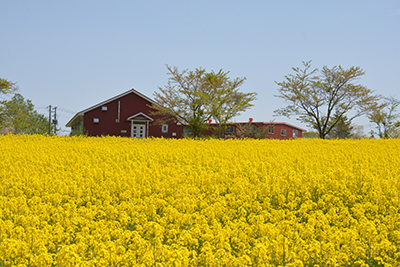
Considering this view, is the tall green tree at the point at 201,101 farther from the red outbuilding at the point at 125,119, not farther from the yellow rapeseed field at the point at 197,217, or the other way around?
the yellow rapeseed field at the point at 197,217

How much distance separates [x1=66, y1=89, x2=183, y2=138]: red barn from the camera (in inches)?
A: 1519

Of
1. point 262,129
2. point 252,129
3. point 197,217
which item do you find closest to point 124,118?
point 252,129

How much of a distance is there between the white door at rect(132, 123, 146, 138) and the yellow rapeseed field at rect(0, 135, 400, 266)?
28109mm

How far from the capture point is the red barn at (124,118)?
3859 cm

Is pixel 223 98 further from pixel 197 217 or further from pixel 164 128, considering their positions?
pixel 197 217

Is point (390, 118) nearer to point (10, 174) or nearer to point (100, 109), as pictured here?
point (100, 109)

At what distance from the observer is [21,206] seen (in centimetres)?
→ 644

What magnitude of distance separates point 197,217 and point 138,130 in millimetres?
35905

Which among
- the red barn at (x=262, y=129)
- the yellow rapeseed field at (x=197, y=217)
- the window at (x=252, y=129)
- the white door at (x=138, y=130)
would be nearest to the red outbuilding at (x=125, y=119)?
the white door at (x=138, y=130)

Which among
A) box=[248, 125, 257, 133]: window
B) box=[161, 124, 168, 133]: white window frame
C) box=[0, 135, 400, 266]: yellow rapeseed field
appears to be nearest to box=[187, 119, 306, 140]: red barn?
box=[248, 125, 257, 133]: window

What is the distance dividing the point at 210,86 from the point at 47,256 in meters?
36.4

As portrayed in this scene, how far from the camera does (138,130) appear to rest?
1609 inches

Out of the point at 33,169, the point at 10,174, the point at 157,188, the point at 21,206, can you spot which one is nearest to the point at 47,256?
the point at 21,206

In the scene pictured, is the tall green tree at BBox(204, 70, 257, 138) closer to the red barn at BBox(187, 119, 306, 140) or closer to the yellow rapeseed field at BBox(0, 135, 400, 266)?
the red barn at BBox(187, 119, 306, 140)
